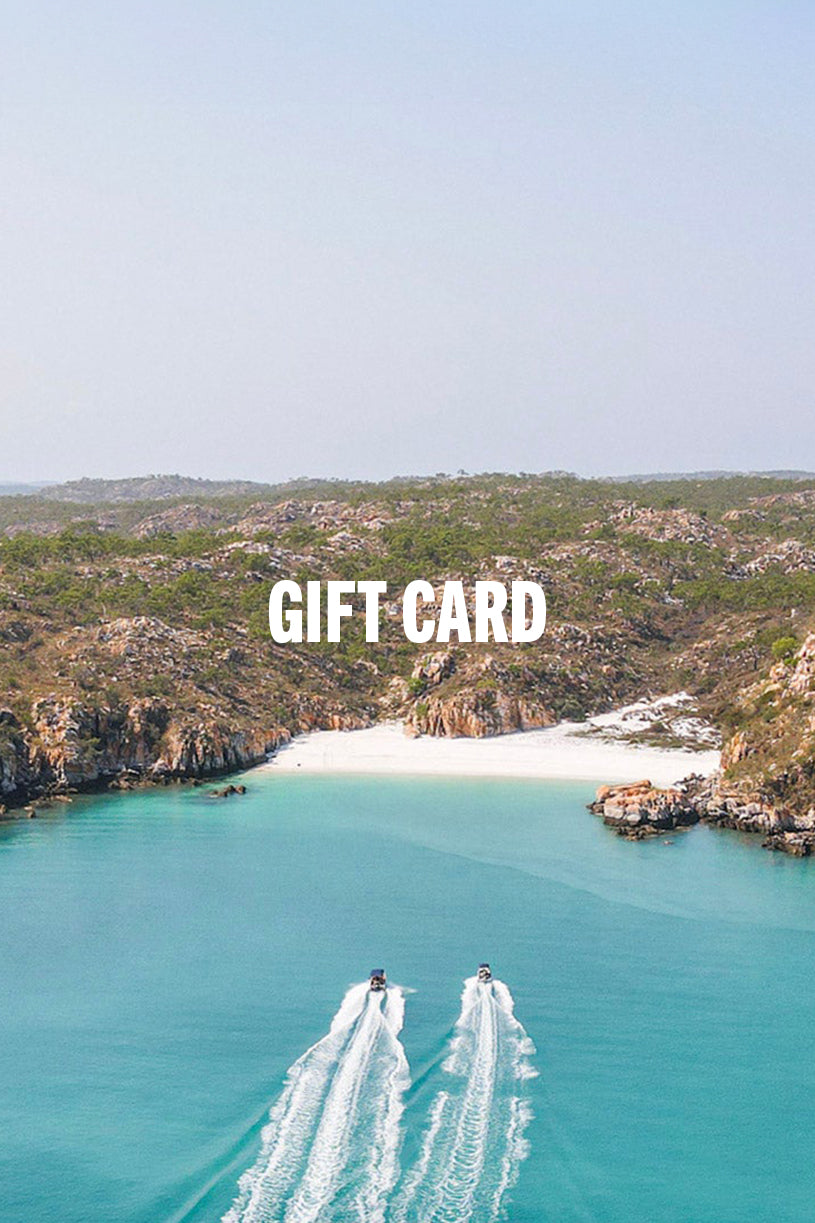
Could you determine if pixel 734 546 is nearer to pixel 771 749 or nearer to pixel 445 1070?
pixel 771 749

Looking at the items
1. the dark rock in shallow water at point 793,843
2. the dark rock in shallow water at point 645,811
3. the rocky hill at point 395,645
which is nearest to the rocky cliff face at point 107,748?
the rocky hill at point 395,645

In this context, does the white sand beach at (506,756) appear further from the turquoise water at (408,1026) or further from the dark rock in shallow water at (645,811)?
the turquoise water at (408,1026)

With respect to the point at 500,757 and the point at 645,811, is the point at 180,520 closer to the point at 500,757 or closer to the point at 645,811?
the point at 500,757

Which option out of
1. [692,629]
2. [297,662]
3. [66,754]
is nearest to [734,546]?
[692,629]

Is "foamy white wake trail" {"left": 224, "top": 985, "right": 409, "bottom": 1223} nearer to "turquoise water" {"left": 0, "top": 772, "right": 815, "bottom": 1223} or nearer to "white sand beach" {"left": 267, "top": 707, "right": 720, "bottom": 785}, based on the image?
"turquoise water" {"left": 0, "top": 772, "right": 815, "bottom": 1223}

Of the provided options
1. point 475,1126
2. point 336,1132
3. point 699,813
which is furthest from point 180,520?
point 475,1126

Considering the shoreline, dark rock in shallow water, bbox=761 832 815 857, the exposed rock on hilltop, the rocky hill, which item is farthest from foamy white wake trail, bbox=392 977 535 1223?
the exposed rock on hilltop
